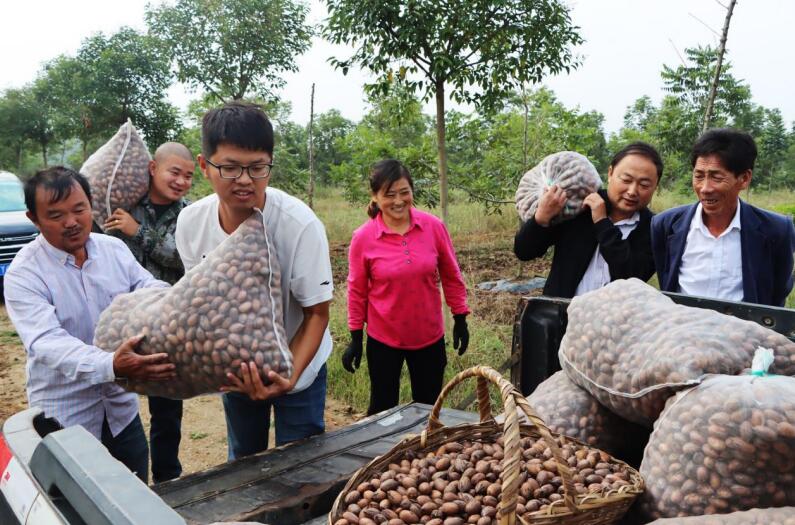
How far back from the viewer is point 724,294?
7.57 feet

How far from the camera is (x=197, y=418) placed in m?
4.50

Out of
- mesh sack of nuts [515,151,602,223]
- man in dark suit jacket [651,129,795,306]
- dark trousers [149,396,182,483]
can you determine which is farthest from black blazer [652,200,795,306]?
dark trousers [149,396,182,483]

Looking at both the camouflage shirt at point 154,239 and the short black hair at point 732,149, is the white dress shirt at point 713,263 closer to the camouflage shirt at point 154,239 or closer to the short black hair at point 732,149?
the short black hair at point 732,149

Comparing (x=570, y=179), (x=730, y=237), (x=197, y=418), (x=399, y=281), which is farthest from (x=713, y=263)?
(x=197, y=418)

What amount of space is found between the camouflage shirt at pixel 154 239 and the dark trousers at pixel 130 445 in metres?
0.87

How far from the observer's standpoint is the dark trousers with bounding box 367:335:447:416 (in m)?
3.40

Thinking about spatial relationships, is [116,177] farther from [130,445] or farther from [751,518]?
[751,518]

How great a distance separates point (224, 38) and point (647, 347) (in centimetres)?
855

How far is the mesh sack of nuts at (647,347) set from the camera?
4.52ft

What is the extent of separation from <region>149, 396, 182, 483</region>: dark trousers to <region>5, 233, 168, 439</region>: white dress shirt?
2.27 ft

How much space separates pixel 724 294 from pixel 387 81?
9.97ft

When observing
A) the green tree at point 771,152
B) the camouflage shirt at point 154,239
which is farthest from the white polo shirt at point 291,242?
the green tree at point 771,152

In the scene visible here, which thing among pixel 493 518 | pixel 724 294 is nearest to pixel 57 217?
pixel 493 518

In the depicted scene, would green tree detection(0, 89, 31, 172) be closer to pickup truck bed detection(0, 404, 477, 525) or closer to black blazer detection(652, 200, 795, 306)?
pickup truck bed detection(0, 404, 477, 525)
